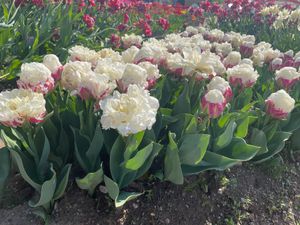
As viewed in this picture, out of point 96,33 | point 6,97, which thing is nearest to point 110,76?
point 6,97

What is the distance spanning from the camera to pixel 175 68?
2.25 metres

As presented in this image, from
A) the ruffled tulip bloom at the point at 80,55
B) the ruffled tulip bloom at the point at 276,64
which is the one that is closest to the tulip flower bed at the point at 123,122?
the ruffled tulip bloom at the point at 80,55

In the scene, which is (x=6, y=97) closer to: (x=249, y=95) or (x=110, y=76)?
(x=110, y=76)

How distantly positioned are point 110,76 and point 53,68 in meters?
0.28

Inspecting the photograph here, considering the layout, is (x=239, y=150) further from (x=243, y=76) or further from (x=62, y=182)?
(x=62, y=182)

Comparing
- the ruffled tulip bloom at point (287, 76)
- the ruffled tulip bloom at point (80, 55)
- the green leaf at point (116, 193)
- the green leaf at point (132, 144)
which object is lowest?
the green leaf at point (116, 193)

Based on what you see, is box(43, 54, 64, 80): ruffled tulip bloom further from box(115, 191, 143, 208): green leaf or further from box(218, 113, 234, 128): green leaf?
box(218, 113, 234, 128): green leaf

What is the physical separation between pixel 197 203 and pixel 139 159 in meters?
0.64

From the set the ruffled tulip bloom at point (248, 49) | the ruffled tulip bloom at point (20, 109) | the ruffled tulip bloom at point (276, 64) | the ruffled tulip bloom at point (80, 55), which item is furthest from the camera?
the ruffled tulip bloom at point (248, 49)

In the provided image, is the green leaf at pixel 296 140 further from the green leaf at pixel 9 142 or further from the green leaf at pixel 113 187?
the green leaf at pixel 9 142

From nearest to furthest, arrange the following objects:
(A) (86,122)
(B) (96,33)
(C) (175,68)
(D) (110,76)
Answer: (D) (110,76)
(A) (86,122)
(C) (175,68)
(B) (96,33)

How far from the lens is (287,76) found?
249 centimetres

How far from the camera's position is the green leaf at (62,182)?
1734mm

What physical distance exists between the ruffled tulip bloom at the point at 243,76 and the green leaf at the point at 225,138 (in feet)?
1.22
